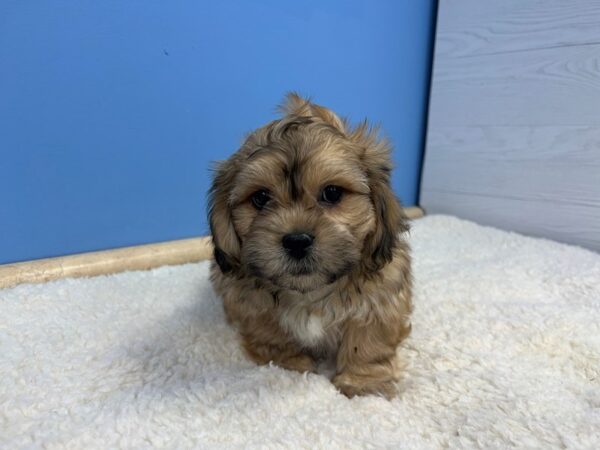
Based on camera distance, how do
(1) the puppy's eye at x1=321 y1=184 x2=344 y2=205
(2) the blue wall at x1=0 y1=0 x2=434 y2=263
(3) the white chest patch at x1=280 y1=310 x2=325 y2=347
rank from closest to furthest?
(1) the puppy's eye at x1=321 y1=184 x2=344 y2=205 < (3) the white chest patch at x1=280 y1=310 x2=325 y2=347 < (2) the blue wall at x1=0 y1=0 x2=434 y2=263

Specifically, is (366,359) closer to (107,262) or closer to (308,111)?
(308,111)

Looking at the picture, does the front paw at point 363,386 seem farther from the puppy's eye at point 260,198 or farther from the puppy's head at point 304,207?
the puppy's eye at point 260,198

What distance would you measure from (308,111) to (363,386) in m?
0.74

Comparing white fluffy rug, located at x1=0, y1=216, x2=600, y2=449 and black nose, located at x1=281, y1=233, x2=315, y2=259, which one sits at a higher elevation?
black nose, located at x1=281, y1=233, x2=315, y2=259

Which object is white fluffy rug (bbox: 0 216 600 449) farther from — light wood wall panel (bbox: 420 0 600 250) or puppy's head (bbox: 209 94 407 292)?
light wood wall panel (bbox: 420 0 600 250)

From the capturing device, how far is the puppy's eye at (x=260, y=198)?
1.09 m

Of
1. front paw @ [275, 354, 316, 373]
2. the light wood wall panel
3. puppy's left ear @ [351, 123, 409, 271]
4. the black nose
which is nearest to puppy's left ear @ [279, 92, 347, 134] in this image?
puppy's left ear @ [351, 123, 409, 271]

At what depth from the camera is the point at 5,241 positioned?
1667mm

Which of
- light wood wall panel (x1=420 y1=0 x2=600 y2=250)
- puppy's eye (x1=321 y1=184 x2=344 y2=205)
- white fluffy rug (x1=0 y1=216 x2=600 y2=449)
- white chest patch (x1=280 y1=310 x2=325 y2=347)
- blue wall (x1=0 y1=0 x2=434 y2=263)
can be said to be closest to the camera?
white fluffy rug (x1=0 y1=216 x2=600 y2=449)

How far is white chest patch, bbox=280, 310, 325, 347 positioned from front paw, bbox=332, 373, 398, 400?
0.39 feet

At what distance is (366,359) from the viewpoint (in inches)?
47.4

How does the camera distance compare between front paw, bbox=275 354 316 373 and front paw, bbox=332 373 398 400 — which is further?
front paw, bbox=275 354 316 373

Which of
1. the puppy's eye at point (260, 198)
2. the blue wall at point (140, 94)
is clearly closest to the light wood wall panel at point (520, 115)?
the blue wall at point (140, 94)

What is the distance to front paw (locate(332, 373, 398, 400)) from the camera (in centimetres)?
115
